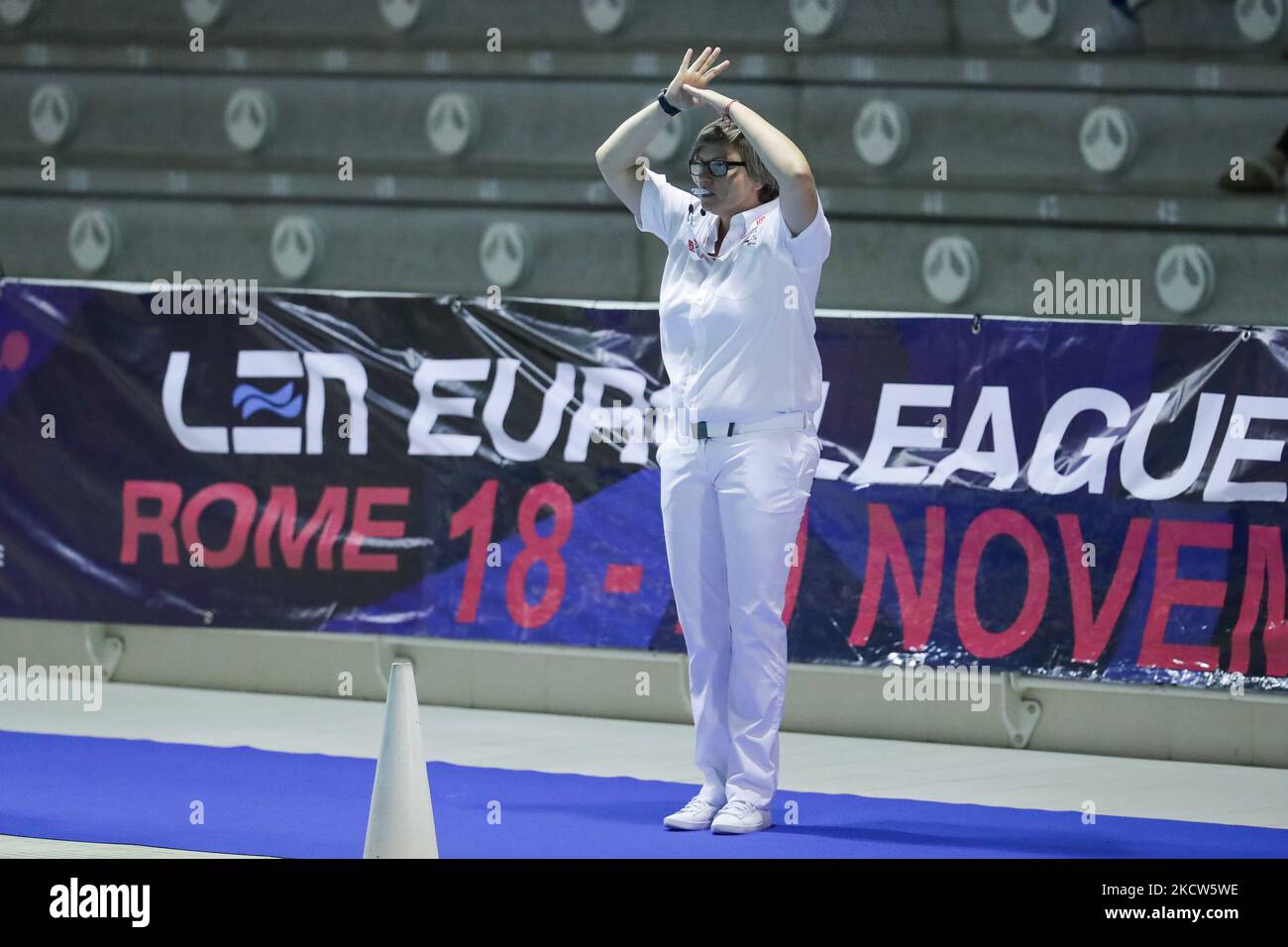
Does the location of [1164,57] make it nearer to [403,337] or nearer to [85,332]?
[403,337]

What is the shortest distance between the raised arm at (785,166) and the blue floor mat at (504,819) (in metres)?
1.76

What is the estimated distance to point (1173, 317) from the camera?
9609 mm

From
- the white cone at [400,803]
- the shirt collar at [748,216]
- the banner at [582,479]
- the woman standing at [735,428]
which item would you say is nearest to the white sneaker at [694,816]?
the woman standing at [735,428]

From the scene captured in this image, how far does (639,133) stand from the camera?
5820 millimetres

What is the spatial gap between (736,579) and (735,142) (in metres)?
1.26

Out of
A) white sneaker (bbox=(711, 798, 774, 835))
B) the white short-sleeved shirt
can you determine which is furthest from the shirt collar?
white sneaker (bbox=(711, 798, 774, 835))

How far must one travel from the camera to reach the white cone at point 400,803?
15.9 ft

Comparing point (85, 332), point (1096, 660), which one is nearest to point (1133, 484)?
point (1096, 660)

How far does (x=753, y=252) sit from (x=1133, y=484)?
2.27 meters

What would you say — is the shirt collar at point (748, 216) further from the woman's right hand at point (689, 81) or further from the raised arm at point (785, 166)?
the woman's right hand at point (689, 81)

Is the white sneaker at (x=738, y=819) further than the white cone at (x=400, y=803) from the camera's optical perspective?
Yes

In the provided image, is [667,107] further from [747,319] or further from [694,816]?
[694,816]

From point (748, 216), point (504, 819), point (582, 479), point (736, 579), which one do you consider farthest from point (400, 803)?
point (582, 479)

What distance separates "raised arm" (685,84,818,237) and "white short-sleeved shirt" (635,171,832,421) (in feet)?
0.24
